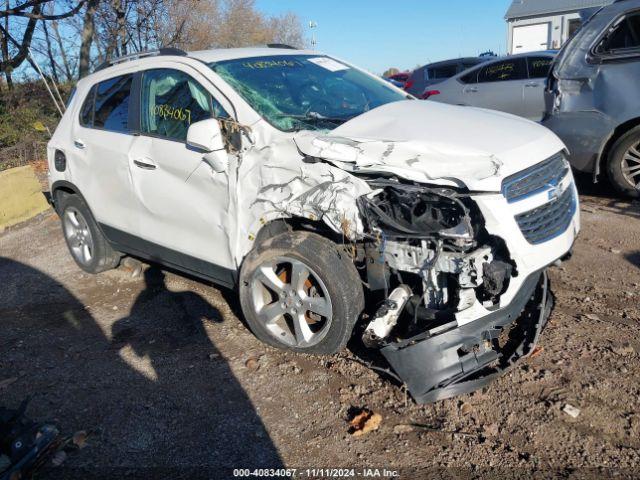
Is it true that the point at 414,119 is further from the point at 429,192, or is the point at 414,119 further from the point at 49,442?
the point at 49,442

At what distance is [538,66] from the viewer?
9500 mm

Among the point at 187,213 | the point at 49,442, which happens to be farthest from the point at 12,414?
the point at 187,213

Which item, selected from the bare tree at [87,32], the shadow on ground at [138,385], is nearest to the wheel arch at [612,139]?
the shadow on ground at [138,385]

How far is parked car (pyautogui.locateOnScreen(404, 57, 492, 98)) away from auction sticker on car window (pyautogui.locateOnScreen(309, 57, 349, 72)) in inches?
361

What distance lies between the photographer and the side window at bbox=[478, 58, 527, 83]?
965 cm

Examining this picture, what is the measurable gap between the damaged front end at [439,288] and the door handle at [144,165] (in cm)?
185

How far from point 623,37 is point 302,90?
13.0 ft

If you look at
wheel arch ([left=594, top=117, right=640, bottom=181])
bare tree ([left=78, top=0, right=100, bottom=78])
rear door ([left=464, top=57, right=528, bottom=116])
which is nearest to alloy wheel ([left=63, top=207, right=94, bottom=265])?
wheel arch ([left=594, top=117, right=640, bottom=181])

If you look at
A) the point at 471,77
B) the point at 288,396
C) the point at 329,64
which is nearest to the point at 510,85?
the point at 471,77

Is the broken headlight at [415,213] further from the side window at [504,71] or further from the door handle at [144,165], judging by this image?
the side window at [504,71]

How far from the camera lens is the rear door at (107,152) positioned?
14.9ft

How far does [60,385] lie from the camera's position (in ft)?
12.1

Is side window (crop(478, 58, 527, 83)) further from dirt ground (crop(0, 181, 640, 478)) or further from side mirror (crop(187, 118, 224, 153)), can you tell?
side mirror (crop(187, 118, 224, 153))

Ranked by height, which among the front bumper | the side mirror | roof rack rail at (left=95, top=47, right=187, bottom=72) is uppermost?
roof rack rail at (left=95, top=47, right=187, bottom=72)
